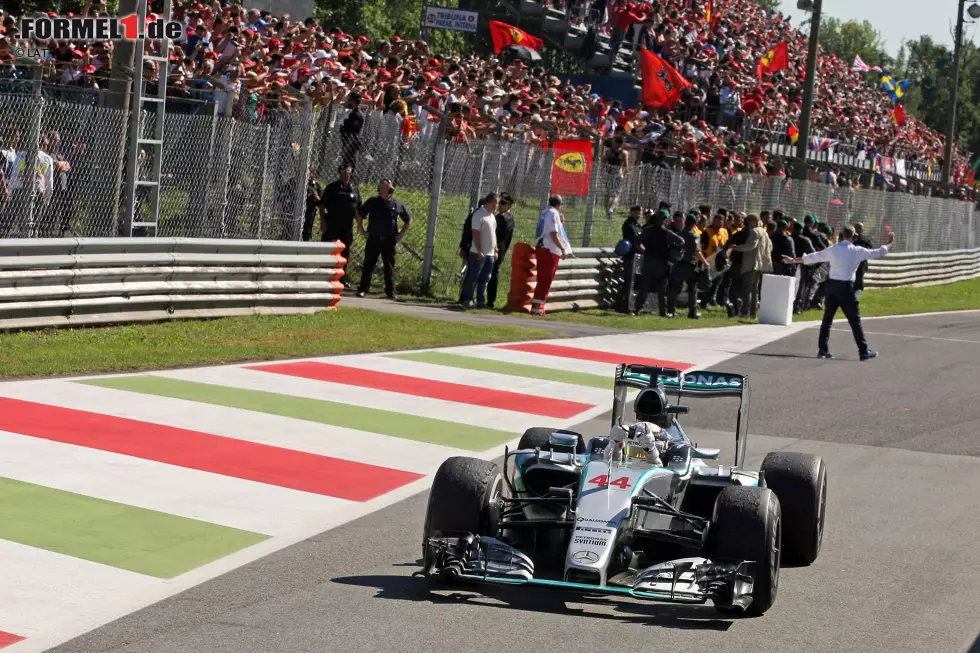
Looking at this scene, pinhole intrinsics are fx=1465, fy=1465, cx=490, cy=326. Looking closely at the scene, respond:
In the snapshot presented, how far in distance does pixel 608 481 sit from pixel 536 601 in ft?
2.26

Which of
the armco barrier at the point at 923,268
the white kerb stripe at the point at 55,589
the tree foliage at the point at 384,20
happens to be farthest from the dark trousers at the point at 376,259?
the tree foliage at the point at 384,20

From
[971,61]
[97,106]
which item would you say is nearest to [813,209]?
[97,106]

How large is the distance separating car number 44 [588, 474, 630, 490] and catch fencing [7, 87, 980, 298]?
30.2 ft

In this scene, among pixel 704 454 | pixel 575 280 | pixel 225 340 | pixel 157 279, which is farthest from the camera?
pixel 575 280

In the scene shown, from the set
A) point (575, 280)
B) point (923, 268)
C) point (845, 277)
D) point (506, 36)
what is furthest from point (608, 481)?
point (923, 268)

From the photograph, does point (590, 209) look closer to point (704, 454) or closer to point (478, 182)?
point (478, 182)

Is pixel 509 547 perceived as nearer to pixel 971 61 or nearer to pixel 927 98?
pixel 971 61

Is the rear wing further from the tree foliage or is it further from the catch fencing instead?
the tree foliage

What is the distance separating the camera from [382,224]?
21.2 m

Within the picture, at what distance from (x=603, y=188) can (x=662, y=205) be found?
1.10m

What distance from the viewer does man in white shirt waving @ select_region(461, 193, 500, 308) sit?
2141 cm

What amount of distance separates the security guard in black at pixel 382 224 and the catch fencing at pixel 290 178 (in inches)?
27.3

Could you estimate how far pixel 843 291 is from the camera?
19500mm

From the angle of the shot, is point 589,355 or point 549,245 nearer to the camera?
point 589,355
